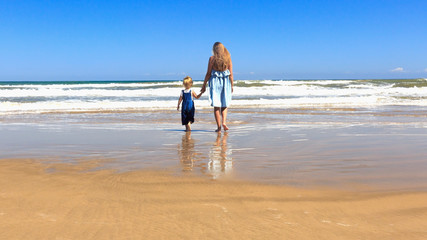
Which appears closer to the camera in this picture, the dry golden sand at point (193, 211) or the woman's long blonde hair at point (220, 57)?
the dry golden sand at point (193, 211)

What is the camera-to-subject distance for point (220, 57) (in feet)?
22.0

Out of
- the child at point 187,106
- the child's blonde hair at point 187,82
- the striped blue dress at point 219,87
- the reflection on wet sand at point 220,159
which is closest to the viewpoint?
the reflection on wet sand at point 220,159

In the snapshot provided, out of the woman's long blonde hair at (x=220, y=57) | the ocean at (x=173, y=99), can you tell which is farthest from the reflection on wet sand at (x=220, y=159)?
the ocean at (x=173, y=99)

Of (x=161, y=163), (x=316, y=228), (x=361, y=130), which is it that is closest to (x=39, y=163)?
(x=161, y=163)

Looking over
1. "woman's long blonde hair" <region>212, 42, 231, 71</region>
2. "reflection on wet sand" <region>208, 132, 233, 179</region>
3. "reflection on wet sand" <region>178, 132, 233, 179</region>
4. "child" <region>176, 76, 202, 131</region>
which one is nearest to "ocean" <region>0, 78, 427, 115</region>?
"child" <region>176, 76, 202, 131</region>

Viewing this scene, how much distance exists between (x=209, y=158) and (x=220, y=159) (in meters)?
0.14

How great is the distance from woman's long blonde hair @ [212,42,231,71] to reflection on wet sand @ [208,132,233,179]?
5.63ft

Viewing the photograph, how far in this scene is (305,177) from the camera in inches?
123

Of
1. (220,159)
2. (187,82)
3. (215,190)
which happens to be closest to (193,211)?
(215,190)

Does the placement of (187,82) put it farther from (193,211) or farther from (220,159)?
(193,211)

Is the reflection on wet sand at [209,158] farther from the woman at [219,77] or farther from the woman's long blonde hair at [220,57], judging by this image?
the woman's long blonde hair at [220,57]

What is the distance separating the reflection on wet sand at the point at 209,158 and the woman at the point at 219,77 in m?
1.32

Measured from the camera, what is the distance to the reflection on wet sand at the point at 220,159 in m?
3.39

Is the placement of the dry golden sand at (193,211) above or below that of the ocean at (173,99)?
below
